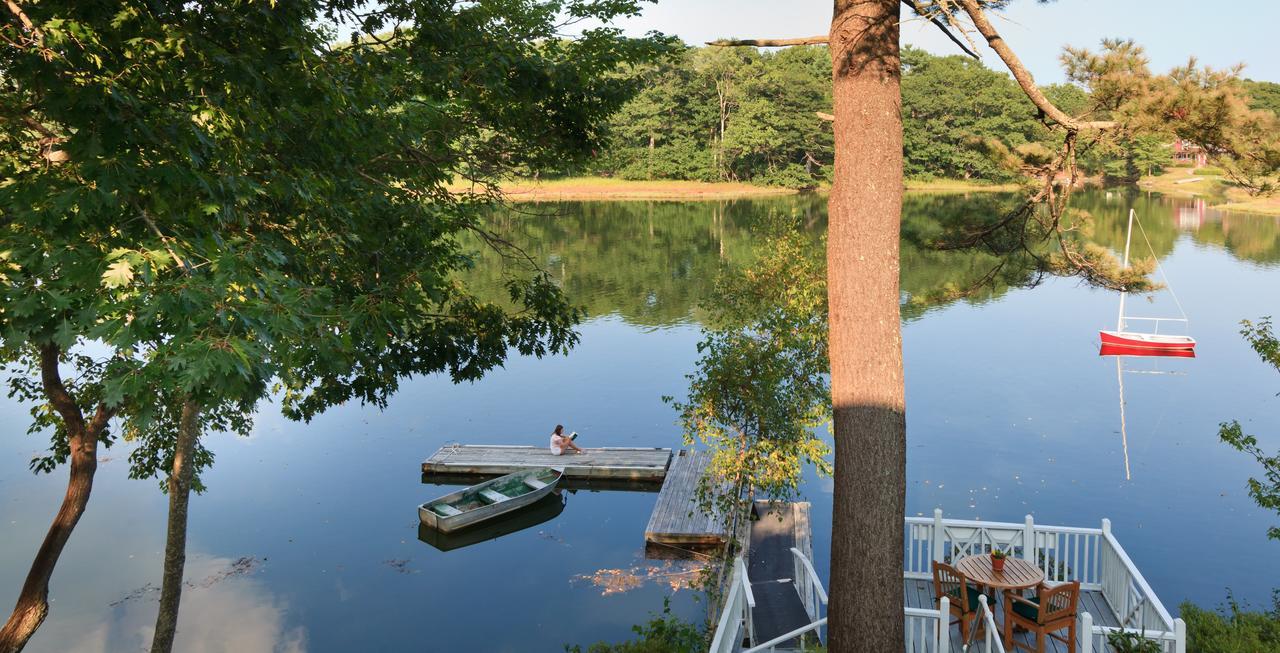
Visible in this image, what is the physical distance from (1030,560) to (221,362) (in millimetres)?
8551

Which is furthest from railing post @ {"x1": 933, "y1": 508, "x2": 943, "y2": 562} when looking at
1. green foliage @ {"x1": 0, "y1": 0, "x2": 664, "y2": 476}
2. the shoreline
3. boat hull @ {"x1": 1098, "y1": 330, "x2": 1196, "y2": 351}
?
the shoreline

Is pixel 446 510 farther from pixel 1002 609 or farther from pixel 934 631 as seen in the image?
→ pixel 934 631

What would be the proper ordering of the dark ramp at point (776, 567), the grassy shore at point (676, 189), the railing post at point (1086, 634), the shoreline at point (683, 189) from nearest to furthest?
the railing post at point (1086, 634) → the dark ramp at point (776, 567) → the shoreline at point (683, 189) → the grassy shore at point (676, 189)

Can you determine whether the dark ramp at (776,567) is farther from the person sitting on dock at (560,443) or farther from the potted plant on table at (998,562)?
the person sitting on dock at (560,443)

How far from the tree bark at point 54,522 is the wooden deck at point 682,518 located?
825 cm

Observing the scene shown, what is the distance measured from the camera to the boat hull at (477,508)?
55.0 feet

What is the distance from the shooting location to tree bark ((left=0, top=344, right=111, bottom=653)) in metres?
8.05

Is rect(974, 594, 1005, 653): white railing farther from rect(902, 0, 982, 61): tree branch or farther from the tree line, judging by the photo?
the tree line

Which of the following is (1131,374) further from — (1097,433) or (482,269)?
(482,269)

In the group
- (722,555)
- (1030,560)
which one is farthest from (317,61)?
(722,555)

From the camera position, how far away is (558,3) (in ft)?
38.1

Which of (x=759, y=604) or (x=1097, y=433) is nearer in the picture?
(x=759, y=604)

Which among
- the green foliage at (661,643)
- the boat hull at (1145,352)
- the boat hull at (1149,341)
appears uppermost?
the green foliage at (661,643)

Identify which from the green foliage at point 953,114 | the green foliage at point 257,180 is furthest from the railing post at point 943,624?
the green foliage at point 953,114
